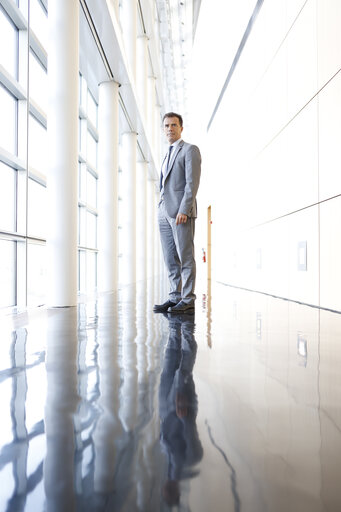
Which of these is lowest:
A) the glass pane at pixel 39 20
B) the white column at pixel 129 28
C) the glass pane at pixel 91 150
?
the glass pane at pixel 91 150

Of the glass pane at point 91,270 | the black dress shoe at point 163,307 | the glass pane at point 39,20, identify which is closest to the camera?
the black dress shoe at point 163,307

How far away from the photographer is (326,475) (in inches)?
42.2

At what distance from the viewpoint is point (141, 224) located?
18.4 meters

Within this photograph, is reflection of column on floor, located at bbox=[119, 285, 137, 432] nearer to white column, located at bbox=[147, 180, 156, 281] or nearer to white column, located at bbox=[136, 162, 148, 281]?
white column, located at bbox=[136, 162, 148, 281]

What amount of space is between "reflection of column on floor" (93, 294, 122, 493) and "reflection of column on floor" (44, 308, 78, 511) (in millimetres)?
77

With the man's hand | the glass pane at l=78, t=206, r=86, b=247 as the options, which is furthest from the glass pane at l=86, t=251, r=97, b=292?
the man's hand

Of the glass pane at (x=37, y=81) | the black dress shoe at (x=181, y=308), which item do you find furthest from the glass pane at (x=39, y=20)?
the black dress shoe at (x=181, y=308)

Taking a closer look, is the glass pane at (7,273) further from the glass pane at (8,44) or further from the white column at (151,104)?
the white column at (151,104)

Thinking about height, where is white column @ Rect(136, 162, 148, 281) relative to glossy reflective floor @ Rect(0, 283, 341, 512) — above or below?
above

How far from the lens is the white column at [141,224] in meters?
17.9

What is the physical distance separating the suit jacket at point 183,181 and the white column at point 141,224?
13186 mm

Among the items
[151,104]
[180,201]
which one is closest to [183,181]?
[180,201]

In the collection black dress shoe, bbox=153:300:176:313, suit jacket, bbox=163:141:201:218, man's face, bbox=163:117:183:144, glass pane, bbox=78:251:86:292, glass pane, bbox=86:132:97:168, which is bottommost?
black dress shoe, bbox=153:300:176:313

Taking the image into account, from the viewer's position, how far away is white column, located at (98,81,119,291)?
32.7 ft
